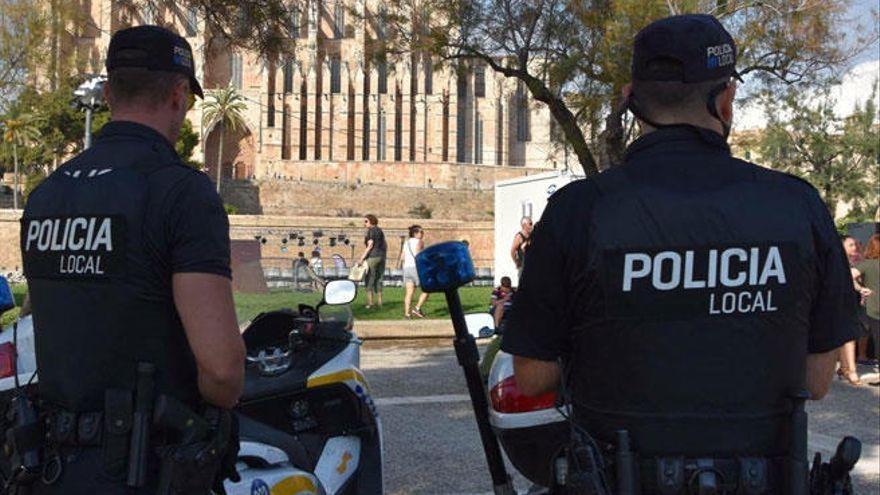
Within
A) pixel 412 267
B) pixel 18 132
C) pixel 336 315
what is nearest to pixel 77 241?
pixel 336 315

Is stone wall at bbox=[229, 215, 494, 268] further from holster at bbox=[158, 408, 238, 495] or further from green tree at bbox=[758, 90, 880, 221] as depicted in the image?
holster at bbox=[158, 408, 238, 495]

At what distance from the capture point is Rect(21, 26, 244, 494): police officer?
2.39 meters


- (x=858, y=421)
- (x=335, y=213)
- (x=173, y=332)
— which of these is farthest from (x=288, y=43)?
(x=335, y=213)

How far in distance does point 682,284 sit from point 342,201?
243 ft

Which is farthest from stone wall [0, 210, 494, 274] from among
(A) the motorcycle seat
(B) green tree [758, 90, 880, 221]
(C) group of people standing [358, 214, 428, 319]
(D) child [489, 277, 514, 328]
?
(A) the motorcycle seat

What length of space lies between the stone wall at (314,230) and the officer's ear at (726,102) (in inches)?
1683

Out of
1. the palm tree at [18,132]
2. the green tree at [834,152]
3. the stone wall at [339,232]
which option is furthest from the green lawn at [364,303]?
the palm tree at [18,132]

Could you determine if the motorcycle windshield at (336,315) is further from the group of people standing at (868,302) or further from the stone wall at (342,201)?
the stone wall at (342,201)

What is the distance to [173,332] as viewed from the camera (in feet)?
8.07

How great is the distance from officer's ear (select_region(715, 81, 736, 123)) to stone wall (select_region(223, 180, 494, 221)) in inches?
2780

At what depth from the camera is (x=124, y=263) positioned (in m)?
2.42

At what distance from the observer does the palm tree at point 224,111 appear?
79750mm

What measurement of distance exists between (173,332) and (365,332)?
1219 cm

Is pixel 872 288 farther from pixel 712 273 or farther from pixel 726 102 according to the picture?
pixel 712 273
